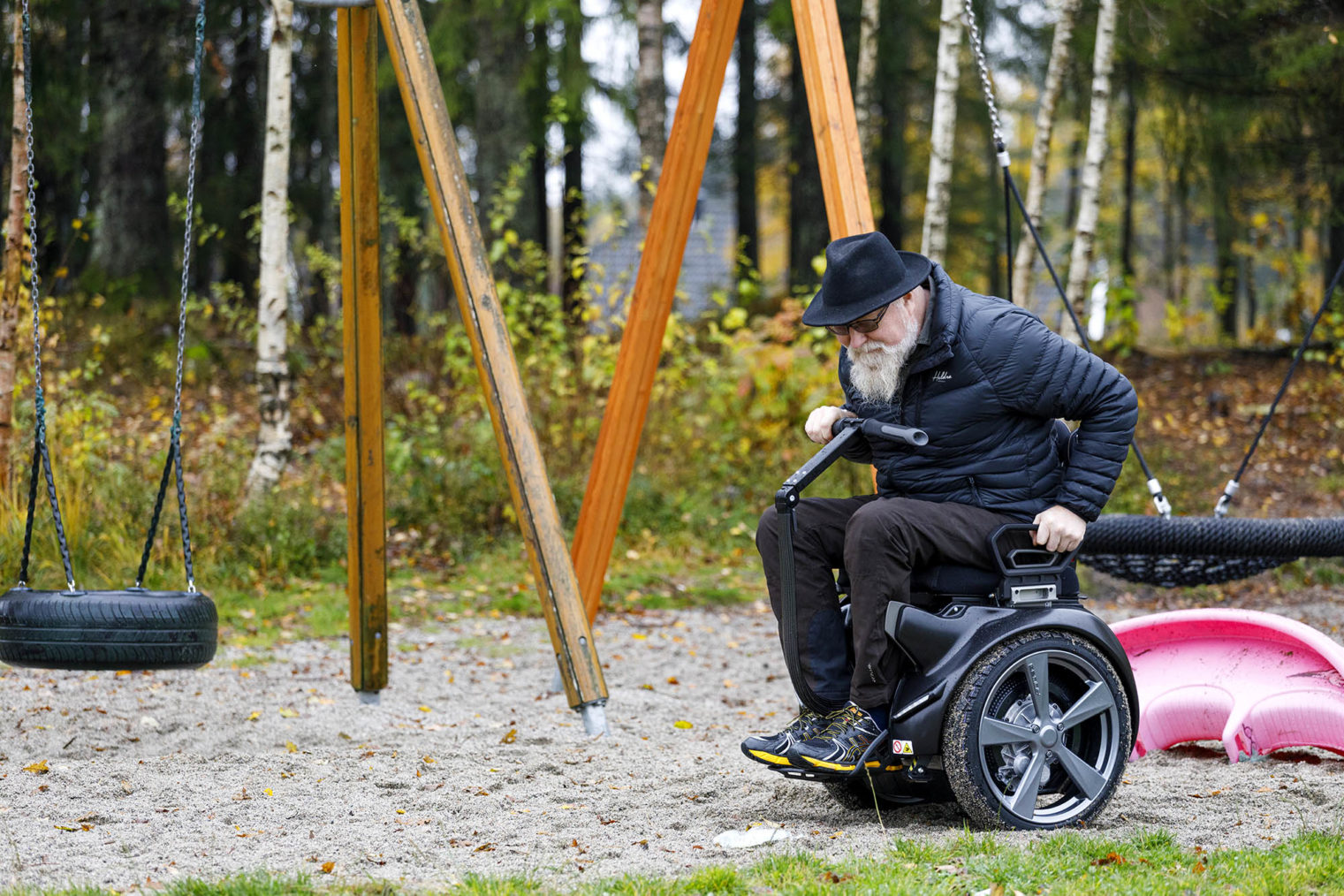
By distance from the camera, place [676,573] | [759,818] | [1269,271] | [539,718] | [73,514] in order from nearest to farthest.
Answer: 1. [759,818]
2. [539,718]
3. [73,514]
4. [676,573]
5. [1269,271]

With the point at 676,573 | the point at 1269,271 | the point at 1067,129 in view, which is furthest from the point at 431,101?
the point at 1269,271

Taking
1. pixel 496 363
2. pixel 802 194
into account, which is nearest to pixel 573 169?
pixel 802 194

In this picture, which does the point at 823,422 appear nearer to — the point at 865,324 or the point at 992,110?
the point at 865,324

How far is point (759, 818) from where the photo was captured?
3.70 m

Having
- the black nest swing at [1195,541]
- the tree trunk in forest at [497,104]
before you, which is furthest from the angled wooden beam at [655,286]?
the tree trunk in forest at [497,104]

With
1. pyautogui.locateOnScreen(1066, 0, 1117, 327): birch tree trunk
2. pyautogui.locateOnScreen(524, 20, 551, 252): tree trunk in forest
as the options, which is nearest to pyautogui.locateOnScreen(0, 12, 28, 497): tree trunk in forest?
pyautogui.locateOnScreen(1066, 0, 1117, 327): birch tree trunk

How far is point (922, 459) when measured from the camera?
3600 mm

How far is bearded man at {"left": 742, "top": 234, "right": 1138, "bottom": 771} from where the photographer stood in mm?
3404

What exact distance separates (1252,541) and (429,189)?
3464mm

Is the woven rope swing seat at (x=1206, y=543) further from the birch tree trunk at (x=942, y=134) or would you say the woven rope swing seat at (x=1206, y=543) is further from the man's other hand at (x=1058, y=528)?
the birch tree trunk at (x=942, y=134)

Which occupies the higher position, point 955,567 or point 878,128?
point 878,128

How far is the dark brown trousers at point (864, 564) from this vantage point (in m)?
3.37

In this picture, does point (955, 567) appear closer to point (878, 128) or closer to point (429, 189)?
point (429, 189)

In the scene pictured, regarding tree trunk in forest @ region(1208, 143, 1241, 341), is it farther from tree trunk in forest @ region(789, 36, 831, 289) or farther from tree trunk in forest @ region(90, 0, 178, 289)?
tree trunk in forest @ region(90, 0, 178, 289)
